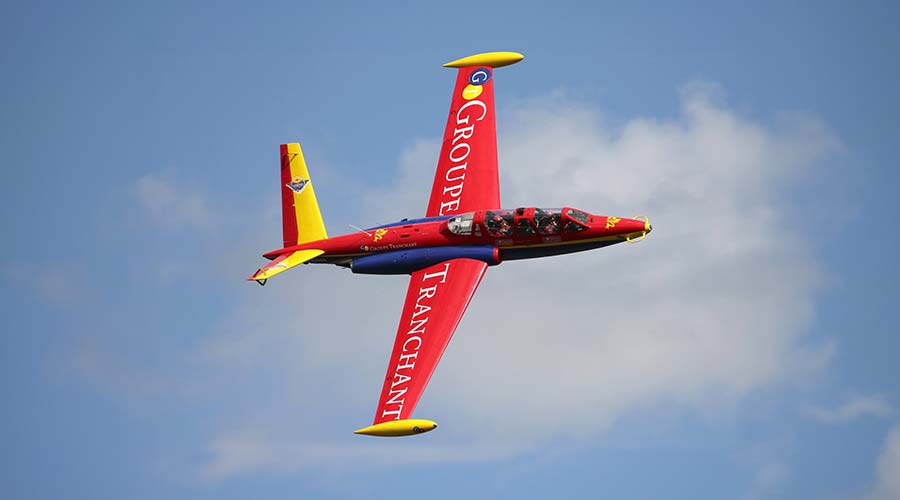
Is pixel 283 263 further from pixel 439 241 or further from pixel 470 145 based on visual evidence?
pixel 470 145

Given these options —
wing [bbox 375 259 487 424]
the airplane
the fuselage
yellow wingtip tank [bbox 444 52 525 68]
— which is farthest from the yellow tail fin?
yellow wingtip tank [bbox 444 52 525 68]

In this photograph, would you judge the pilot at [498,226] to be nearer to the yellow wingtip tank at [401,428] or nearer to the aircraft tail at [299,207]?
the aircraft tail at [299,207]

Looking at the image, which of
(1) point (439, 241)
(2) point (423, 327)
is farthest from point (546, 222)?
(2) point (423, 327)

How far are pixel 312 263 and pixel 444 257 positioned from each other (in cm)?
612

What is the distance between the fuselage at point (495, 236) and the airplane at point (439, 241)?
0.13ft

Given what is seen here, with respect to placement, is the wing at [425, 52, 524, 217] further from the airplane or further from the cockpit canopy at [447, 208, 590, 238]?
the cockpit canopy at [447, 208, 590, 238]

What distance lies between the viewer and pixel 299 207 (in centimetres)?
6131

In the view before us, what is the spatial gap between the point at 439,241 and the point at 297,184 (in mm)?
7251

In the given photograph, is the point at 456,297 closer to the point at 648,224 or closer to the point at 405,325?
the point at 405,325

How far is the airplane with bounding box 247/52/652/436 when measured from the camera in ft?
181

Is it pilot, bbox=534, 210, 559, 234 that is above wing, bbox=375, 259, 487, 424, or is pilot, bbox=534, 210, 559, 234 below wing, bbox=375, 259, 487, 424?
above

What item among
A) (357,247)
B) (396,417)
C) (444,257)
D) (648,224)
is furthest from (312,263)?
(648,224)

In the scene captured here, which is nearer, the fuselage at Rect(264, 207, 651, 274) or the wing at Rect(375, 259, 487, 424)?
the wing at Rect(375, 259, 487, 424)

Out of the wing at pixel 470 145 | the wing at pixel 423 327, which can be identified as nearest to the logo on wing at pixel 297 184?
the wing at pixel 470 145
